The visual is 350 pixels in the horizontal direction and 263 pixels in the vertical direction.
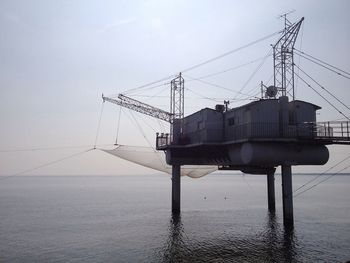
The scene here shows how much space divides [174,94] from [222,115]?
17480 millimetres

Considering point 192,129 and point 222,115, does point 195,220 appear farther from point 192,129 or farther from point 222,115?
point 222,115

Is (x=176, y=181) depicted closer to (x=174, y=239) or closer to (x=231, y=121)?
(x=174, y=239)

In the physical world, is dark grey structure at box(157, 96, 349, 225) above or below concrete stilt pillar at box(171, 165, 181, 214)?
→ above

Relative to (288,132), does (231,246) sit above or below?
below

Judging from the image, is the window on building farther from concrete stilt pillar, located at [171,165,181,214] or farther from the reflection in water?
concrete stilt pillar, located at [171,165,181,214]

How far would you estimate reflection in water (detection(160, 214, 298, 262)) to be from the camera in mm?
33844

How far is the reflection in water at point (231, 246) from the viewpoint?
3384cm

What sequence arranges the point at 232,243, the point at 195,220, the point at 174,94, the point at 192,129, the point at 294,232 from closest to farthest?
the point at 232,243 → the point at 294,232 → the point at 192,129 → the point at 195,220 → the point at 174,94

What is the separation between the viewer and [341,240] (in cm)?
4181

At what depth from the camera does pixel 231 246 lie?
38656 millimetres

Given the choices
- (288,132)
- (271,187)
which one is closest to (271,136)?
(288,132)

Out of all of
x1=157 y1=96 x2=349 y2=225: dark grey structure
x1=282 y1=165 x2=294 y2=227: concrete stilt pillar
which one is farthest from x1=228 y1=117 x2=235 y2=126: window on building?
x1=282 y1=165 x2=294 y2=227: concrete stilt pillar

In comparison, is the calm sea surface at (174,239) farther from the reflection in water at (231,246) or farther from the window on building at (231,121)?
the window on building at (231,121)

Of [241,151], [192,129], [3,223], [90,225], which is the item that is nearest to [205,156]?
[192,129]
